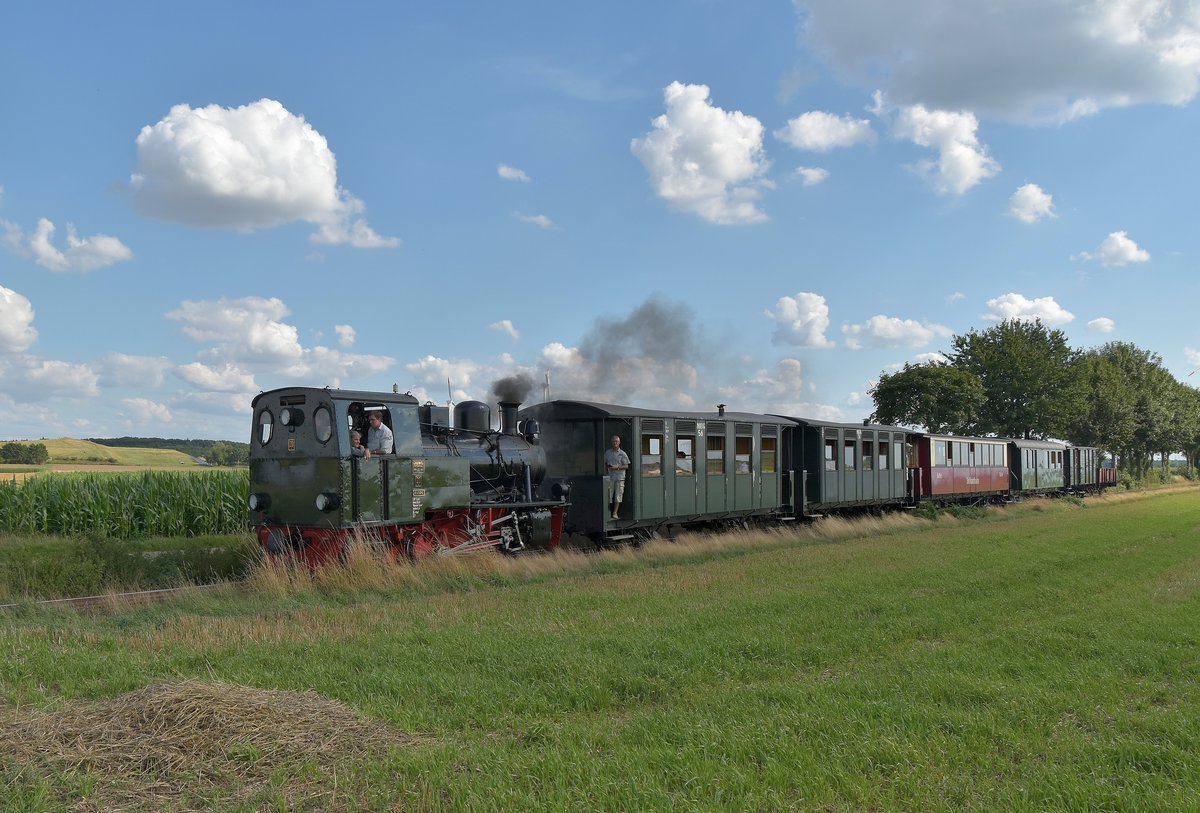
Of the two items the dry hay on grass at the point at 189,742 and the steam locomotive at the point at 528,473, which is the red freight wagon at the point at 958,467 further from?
the dry hay on grass at the point at 189,742

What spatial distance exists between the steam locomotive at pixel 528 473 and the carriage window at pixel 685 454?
0.13 feet

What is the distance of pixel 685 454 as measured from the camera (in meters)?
18.1

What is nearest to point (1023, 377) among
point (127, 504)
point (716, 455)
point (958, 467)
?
point (958, 467)

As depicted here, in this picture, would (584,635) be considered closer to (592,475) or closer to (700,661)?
(700,661)

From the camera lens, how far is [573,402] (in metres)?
17.2

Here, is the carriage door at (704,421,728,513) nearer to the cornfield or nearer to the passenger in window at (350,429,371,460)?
the passenger in window at (350,429,371,460)

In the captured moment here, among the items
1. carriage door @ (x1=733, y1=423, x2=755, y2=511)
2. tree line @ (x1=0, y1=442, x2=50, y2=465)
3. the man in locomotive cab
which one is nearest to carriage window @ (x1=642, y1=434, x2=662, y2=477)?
carriage door @ (x1=733, y1=423, x2=755, y2=511)

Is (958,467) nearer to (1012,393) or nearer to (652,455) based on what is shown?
(652,455)

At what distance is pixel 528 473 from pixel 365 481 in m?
3.98

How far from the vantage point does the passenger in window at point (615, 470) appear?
16.3 meters

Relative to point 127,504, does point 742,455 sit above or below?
above

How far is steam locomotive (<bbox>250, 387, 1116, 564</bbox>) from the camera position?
1246 cm

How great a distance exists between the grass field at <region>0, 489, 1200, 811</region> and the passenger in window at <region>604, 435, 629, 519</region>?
16.6 feet

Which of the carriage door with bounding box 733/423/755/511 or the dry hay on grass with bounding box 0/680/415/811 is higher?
the carriage door with bounding box 733/423/755/511
